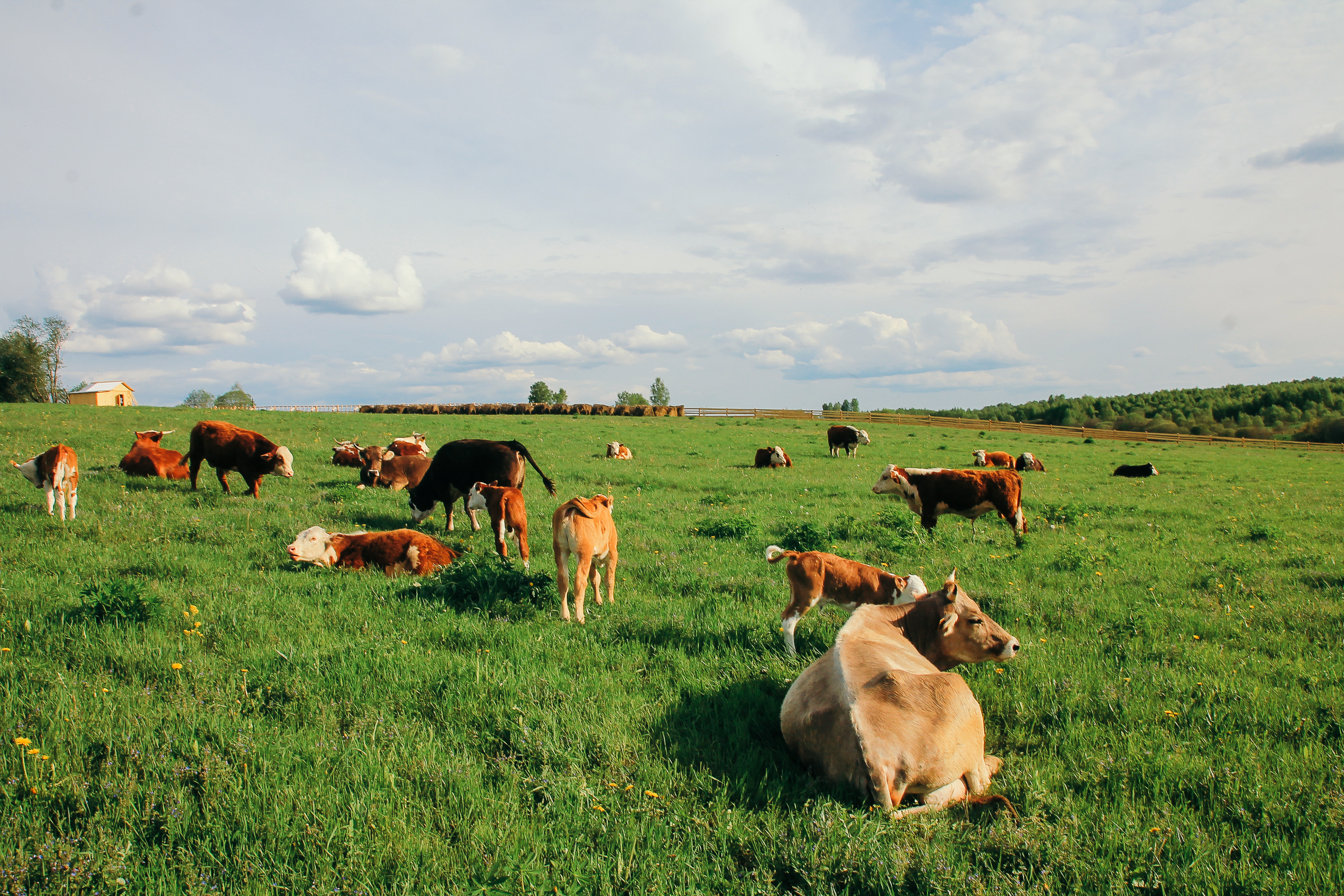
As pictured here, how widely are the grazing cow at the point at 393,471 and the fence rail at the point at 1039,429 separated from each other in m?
45.3

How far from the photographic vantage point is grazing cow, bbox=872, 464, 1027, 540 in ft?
40.9

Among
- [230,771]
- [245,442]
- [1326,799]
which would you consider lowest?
[1326,799]

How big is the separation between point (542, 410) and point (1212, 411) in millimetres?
98125

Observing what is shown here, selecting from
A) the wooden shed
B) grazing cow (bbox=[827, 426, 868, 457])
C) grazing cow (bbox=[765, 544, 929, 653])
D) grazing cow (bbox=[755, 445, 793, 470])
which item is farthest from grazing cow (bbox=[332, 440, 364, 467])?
the wooden shed

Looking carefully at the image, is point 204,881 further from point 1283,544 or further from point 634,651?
point 1283,544

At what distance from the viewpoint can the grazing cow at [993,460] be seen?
2636 centimetres

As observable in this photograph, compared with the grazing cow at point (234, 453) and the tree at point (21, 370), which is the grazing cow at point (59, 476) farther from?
the tree at point (21, 370)

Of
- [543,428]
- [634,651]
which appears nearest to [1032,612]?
[634,651]

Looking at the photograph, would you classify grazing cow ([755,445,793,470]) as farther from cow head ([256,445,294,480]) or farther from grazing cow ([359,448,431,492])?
cow head ([256,445,294,480])

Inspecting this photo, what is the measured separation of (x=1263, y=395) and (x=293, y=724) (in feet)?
429

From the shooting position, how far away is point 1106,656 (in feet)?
19.7

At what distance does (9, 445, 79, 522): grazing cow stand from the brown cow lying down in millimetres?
11712

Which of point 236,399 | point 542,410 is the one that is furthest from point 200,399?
point 542,410

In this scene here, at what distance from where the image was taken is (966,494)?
12672mm
